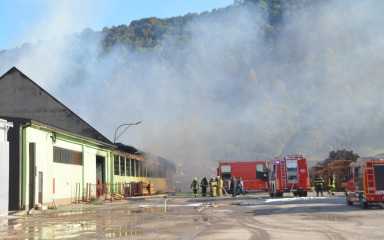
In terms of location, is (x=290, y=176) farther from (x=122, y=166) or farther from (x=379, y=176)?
(x=122, y=166)

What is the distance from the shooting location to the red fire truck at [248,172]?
4225cm

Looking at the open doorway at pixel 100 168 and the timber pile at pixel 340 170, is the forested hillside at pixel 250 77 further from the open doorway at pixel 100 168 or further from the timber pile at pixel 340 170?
the open doorway at pixel 100 168

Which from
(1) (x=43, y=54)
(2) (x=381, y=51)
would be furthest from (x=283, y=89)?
(1) (x=43, y=54)

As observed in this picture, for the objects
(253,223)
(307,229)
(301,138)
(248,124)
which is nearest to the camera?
(307,229)

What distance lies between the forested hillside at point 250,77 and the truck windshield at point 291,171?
78.0 m

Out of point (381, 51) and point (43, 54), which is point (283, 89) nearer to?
point (381, 51)

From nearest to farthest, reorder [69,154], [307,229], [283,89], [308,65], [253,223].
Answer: [307,229], [253,223], [69,154], [283,89], [308,65]

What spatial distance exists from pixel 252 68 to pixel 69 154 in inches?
6160

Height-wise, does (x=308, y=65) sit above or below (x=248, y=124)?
above

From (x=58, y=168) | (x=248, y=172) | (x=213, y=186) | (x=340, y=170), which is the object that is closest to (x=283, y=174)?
(x=213, y=186)

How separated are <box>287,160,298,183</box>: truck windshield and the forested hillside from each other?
78.0 meters

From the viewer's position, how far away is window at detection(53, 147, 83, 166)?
1080 inches

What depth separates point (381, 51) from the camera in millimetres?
178875

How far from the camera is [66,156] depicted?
1158 inches
